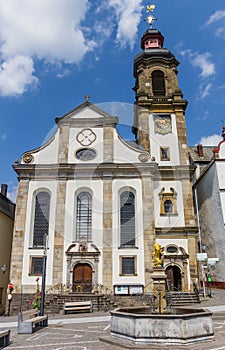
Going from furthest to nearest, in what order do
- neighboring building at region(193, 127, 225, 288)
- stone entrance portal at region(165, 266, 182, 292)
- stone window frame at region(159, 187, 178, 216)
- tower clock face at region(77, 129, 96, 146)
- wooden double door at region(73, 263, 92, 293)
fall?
1. tower clock face at region(77, 129, 96, 146)
2. stone window frame at region(159, 187, 178, 216)
3. neighboring building at region(193, 127, 225, 288)
4. stone entrance portal at region(165, 266, 182, 292)
5. wooden double door at region(73, 263, 92, 293)

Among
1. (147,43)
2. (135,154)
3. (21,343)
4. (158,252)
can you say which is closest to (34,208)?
(135,154)

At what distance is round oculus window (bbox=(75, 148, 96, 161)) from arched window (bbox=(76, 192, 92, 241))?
10.5ft

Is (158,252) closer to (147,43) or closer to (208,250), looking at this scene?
(208,250)

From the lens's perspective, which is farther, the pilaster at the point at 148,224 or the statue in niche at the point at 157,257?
the pilaster at the point at 148,224

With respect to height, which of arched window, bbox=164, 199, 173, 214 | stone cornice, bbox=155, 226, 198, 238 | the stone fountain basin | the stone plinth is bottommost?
the stone fountain basin

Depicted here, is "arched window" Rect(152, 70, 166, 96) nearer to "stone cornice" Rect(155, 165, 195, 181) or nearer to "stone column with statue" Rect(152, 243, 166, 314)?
"stone cornice" Rect(155, 165, 195, 181)

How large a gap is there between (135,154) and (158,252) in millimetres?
14020

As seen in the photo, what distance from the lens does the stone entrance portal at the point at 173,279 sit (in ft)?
79.9

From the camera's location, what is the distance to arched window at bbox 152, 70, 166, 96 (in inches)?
1289

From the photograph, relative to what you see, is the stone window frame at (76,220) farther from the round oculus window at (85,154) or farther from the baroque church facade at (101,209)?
the round oculus window at (85,154)

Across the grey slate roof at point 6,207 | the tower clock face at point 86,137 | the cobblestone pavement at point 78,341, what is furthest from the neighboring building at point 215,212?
the grey slate roof at point 6,207

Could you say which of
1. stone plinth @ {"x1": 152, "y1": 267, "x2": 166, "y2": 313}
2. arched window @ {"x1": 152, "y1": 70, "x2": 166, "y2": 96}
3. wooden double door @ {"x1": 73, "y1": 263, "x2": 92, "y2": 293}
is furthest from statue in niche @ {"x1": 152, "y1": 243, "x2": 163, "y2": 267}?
arched window @ {"x1": 152, "y1": 70, "x2": 166, "y2": 96}

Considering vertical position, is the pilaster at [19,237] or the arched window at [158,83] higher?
the arched window at [158,83]

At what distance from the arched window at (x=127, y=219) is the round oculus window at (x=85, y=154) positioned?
435 cm
